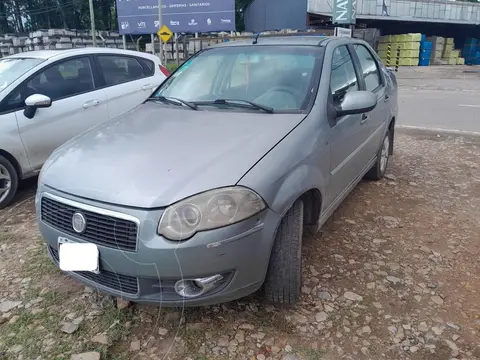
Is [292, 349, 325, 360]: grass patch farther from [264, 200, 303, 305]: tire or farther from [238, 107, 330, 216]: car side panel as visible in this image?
[238, 107, 330, 216]: car side panel

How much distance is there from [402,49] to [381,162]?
91.3 ft

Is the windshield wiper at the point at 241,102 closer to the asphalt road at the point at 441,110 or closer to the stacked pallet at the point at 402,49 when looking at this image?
the asphalt road at the point at 441,110

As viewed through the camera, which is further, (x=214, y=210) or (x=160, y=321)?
(x=160, y=321)

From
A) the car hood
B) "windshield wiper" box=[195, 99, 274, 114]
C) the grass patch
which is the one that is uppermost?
"windshield wiper" box=[195, 99, 274, 114]

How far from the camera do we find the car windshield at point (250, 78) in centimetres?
301

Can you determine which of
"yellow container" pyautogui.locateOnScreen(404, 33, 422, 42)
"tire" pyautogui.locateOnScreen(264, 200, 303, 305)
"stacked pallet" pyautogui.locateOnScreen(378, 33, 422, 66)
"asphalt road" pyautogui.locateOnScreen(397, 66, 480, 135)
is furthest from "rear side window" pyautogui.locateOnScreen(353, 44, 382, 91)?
"yellow container" pyautogui.locateOnScreen(404, 33, 422, 42)

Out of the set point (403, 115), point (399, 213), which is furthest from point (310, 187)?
point (403, 115)

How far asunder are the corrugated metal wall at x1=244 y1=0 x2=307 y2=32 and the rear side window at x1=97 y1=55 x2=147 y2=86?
24.7 m

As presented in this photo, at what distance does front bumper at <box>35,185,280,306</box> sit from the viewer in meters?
2.03

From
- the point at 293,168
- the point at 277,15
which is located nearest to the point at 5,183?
the point at 293,168

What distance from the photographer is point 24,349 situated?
2303 millimetres

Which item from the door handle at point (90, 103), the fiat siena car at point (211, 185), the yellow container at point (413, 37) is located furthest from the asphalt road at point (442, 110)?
the yellow container at point (413, 37)

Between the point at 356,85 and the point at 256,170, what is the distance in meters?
1.91

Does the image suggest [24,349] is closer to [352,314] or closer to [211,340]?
[211,340]
